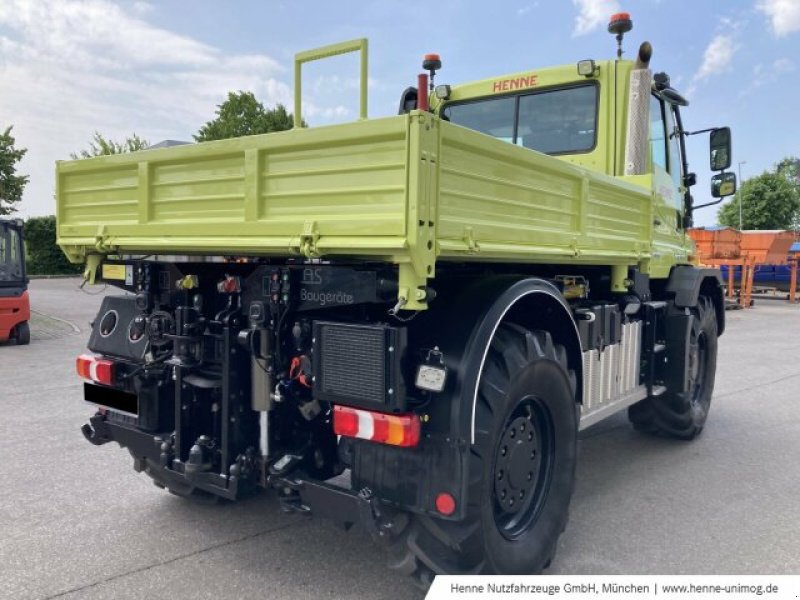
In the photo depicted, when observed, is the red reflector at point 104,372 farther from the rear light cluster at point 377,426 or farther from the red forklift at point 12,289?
the red forklift at point 12,289

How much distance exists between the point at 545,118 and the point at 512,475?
2.98 meters

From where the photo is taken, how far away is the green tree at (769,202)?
1581 inches

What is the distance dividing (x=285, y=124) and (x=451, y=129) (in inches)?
1025

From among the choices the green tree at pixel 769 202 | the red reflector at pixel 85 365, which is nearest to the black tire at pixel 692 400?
the red reflector at pixel 85 365

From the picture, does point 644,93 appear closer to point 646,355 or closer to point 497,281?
point 646,355

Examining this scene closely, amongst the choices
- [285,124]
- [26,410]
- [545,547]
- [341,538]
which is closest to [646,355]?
[545,547]

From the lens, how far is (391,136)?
2494 millimetres

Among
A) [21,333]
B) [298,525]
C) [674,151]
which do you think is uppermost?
[674,151]

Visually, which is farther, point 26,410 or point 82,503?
point 26,410

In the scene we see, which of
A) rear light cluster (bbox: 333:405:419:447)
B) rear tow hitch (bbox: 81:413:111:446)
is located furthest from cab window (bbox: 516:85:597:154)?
rear tow hitch (bbox: 81:413:111:446)

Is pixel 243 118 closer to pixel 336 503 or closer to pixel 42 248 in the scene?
pixel 42 248

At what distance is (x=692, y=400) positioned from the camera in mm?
5926

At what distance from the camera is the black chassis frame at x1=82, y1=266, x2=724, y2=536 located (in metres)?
2.70

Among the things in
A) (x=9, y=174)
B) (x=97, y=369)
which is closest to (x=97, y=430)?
(x=97, y=369)
